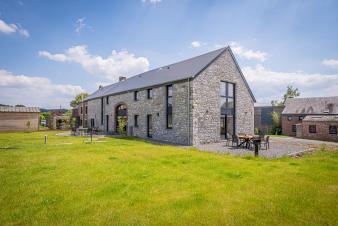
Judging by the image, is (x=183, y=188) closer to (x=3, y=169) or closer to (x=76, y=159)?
(x=76, y=159)

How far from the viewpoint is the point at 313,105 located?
2819 centimetres

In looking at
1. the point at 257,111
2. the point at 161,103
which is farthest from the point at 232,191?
the point at 257,111

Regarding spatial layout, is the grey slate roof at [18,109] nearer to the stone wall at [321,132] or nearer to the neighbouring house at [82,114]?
the neighbouring house at [82,114]

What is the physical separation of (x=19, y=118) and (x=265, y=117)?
42.5 m

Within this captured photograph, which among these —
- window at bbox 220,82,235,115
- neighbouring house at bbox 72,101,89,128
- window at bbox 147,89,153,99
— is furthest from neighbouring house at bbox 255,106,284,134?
neighbouring house at bbox 72,101,89,128

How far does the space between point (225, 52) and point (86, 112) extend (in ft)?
91.5

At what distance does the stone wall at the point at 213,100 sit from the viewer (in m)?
14.8

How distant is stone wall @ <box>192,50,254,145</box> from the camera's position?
14844 millimetres

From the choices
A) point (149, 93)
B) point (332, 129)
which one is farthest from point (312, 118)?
point (149, 93)

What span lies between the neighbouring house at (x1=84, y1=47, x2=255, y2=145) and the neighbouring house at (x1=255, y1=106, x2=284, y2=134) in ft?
50.6

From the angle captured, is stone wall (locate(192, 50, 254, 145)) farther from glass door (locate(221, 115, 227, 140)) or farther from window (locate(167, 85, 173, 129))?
window (locate(167, 85, 173, 129))

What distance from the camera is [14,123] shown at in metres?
29.8

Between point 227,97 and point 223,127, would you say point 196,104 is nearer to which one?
point 223,127

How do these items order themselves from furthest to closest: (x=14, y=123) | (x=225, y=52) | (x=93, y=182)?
1. (x=14, y=123)
2. (x=225, y=52)
3. (x=93, y=182)
